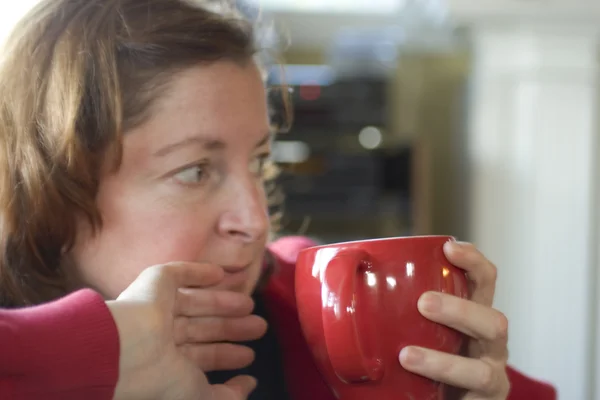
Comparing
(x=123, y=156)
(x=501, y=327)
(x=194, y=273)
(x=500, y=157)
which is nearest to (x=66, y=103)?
(x=123, y=156)

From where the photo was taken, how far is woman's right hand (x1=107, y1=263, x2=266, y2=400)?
41cm

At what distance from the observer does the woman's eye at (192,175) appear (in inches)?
23.0

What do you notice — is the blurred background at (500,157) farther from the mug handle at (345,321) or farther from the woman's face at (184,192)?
the mug handle at (345,321)

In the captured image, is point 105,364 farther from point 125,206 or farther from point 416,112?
point 416,112

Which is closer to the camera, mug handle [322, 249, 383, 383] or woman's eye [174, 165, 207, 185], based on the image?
mug handle [322, 249, 383, 383]

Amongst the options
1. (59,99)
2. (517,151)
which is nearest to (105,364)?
(59,99)

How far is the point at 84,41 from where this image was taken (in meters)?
0.59

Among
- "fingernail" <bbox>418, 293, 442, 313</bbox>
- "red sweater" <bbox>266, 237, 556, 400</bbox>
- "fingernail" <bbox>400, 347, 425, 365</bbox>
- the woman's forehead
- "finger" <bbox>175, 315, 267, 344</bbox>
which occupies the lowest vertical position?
"red sweater" <bbox>266, 237, 556, 400</bbox>

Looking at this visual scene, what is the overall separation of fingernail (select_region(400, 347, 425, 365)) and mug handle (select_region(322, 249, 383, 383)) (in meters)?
0.02

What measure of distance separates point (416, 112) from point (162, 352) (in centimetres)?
216

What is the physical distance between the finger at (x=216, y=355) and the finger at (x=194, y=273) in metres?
0.06

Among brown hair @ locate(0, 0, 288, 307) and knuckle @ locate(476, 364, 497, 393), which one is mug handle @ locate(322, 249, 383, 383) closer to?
knuckle @ locate(476, 364, 497, 393)

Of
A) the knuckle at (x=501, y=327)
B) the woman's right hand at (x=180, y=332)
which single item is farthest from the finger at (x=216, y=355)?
the knuckle at (x=501, y=327)

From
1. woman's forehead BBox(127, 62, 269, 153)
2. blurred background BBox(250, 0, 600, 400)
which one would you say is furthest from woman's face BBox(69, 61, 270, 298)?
blurred background BBox(250, 0, 600, 400)
